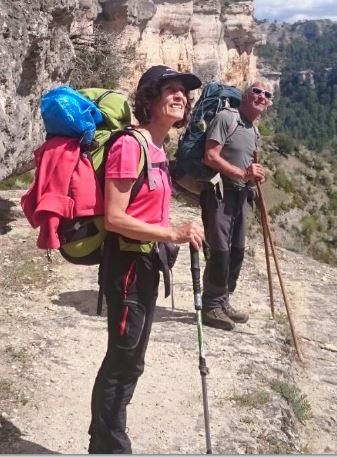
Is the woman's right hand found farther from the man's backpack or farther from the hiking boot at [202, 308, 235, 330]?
the hiking boot at [202, 308, 235, 330]

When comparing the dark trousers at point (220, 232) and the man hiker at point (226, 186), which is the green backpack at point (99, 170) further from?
the dark trousers at point (220, 232)

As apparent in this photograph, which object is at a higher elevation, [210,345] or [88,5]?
[88,5]

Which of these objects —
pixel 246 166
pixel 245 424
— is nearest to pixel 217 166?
pixel 246 166

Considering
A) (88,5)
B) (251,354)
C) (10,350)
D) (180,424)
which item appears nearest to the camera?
(180,424)

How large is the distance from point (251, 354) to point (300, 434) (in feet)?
2.94

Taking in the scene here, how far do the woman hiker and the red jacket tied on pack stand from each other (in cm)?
10

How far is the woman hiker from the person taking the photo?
265cm

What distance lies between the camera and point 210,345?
495 centimetres

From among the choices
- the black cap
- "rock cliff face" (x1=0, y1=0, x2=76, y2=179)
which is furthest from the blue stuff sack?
"rock cliff face" (x1=0, y1=0, x2=76, y2=179)

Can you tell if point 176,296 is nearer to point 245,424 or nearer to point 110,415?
point 245,424

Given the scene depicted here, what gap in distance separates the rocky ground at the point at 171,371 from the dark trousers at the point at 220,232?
0.35 m

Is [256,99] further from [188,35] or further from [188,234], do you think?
[188,35]

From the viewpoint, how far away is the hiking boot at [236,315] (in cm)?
533

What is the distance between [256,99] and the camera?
15.6 feet
